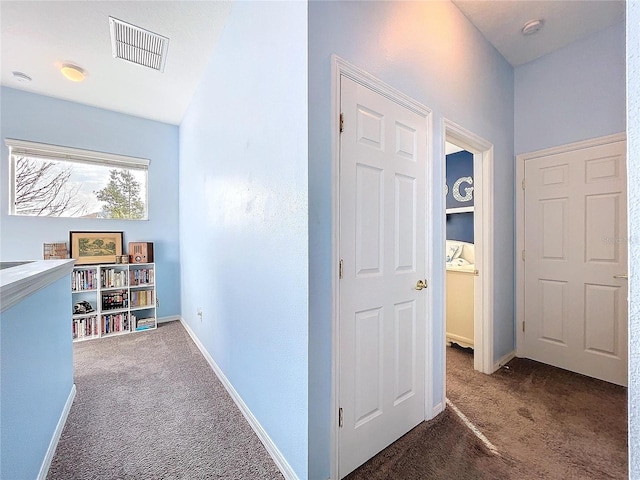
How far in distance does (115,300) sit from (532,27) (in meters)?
5.29

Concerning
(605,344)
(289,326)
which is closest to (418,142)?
(289,326)

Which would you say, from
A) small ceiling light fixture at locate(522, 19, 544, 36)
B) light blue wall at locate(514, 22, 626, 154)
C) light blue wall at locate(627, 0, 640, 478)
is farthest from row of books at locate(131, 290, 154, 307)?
small ceiling light fixture at locate(522, 19, 544, 36)

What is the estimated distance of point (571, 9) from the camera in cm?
209

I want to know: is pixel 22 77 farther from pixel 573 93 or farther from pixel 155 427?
pixel 573 93

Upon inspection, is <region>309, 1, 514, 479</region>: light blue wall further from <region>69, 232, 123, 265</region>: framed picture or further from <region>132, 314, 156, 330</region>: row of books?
<region>69, 232, 123, 265</region>: framed picture

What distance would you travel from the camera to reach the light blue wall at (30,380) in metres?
1.04

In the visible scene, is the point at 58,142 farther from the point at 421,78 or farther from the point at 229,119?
the point at 421,78

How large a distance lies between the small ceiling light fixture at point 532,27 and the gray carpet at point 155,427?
3.68 meters

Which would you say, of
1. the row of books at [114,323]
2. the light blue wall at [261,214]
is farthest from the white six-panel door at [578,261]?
the row of books at [114,323]

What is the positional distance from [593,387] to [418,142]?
2.47m

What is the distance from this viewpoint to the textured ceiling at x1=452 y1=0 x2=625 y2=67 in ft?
6.72

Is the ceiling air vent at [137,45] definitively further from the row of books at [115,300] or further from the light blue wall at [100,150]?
the row of books at [115,300]

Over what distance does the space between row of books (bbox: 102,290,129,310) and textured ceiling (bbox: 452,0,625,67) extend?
15.4 feet

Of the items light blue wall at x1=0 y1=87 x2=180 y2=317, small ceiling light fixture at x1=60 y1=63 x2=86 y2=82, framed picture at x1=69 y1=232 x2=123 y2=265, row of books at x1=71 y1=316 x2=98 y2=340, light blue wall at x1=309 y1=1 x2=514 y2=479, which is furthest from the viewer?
framed picture at x1=69 y1=232 x2=123 y2=265
